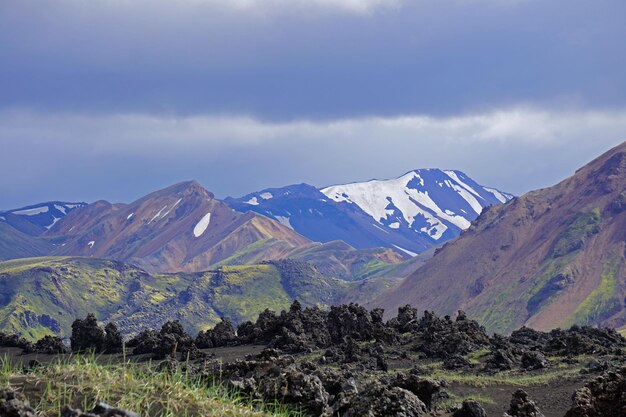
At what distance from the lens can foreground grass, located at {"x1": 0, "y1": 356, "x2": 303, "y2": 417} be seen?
12484mm

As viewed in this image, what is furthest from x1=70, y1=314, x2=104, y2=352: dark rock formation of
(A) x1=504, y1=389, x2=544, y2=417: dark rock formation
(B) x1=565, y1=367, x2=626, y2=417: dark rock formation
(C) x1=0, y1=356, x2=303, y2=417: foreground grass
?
(C) x1=0, y1=356, x2=303, y2=417: foreground grass

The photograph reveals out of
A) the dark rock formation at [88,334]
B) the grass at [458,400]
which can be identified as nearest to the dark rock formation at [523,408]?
the grass at [458,400]

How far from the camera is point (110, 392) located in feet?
42.2

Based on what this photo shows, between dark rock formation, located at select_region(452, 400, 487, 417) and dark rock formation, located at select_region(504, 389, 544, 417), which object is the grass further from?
dark rock formation, located at select_region(504, 389, 544, 417)

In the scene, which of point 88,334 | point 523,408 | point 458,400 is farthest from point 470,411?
point 88,334

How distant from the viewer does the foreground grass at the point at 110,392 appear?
12.5 metres

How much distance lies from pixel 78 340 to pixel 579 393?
40999mm

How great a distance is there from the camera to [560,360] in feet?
138

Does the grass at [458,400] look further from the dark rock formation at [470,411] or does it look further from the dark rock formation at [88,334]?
the dark rock formation at [88,334]

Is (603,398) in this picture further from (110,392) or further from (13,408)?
(13,408)

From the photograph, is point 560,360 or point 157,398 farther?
point 560,360

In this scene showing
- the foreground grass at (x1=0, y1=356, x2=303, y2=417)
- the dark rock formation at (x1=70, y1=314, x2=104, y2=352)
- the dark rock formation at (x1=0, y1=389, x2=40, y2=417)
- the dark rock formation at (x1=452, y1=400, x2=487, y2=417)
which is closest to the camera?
the dark rock formation at (x1=0, y1=389, x2=40, y2=417)

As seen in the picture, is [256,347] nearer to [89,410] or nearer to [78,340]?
[78,340]

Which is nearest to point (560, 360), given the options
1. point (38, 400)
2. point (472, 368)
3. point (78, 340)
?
point (472, 368)
